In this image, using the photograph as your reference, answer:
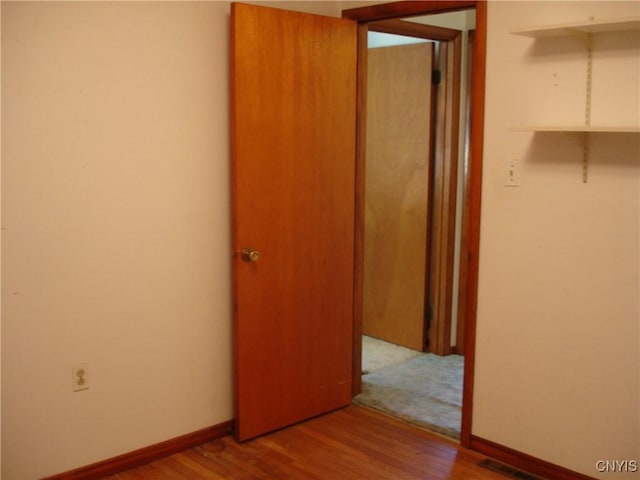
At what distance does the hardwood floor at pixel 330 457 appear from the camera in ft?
8.87

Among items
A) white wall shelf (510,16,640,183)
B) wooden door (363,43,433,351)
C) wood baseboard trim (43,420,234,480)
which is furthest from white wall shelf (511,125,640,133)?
wood baseboard trim (43,420,234,480)

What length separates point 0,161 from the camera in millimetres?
2260

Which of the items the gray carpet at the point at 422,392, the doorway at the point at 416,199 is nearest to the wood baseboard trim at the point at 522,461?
the gray carpet at the point at 422,392

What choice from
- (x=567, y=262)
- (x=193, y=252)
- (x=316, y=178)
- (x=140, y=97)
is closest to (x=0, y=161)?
(x=140, y=97)

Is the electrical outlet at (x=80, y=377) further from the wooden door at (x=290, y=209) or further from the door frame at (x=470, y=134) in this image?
the door frame at (x=470, y=134)

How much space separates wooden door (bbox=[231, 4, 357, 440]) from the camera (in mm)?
2783

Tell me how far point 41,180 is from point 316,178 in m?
1.22

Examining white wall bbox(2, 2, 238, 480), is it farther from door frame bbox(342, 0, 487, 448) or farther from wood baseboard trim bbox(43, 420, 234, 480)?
door frame bbox(342, 0, 487, 448)

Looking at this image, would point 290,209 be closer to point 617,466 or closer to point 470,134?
point 470,134

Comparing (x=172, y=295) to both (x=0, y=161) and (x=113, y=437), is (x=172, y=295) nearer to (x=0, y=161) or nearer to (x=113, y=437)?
(x=113, y=437)

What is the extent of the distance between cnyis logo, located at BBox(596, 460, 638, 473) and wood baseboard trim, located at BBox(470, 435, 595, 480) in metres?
0.07

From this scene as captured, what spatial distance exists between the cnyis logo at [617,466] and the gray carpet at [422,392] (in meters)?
0.70

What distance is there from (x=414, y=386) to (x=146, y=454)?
5.15ft

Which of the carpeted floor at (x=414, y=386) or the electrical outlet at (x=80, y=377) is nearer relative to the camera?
the electrical outlet at (x=80, y=377)
